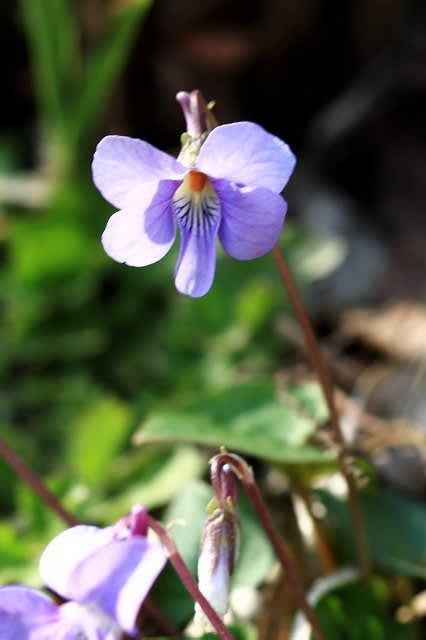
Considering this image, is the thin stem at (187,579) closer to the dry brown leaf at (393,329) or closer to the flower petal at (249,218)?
the flower petal at (249,218)

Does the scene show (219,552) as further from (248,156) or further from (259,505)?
(248,156)

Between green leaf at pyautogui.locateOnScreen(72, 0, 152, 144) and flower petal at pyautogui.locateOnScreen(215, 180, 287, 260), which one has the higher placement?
green leaf at pyautogui.locateOnScreen(72, 0, 152, 144)

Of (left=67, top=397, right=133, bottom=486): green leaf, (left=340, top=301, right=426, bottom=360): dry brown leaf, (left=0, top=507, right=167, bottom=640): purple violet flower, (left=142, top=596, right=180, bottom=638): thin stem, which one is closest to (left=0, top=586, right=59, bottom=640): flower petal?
(left=0, top=507, right=167, bottom=640): purple violet flower

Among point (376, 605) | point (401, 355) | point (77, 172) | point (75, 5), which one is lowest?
point (376, 605)

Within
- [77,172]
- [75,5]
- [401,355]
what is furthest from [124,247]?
[75,5]

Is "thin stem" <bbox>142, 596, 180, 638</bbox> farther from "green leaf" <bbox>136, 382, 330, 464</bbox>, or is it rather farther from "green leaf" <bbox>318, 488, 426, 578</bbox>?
"green leaf" <bbox>318, 488, 426, 578</bbox>

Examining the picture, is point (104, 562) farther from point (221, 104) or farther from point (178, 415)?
point (221, 104)
